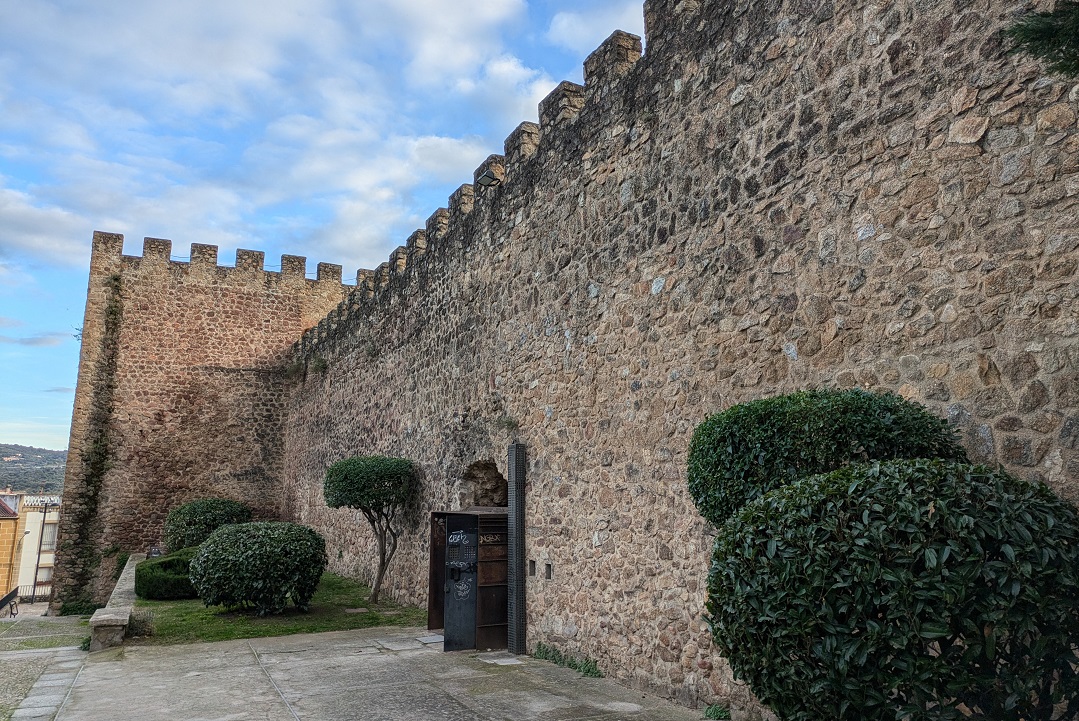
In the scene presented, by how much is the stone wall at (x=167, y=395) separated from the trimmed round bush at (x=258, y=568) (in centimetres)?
901

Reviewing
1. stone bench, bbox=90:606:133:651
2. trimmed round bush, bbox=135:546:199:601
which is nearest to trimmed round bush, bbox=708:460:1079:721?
stone bench, bbox=90:606:133:651

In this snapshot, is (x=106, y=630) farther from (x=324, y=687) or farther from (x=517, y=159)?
(x=517, y=159)

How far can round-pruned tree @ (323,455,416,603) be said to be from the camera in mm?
10828

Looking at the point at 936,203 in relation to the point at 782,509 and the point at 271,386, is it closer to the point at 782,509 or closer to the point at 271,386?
the point at 782,509

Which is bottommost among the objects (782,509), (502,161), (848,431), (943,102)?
(782,509)

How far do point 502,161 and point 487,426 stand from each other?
10.2 feet

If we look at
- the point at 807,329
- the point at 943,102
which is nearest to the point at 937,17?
the point at 943,102

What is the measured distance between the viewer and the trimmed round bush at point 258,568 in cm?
983

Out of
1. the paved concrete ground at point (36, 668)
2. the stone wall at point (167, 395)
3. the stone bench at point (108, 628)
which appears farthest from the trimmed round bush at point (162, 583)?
the stone wall at point (167, 395)

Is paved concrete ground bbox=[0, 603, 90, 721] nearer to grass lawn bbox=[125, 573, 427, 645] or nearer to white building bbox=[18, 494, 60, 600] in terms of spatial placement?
grass lawn bbox=[125, 573, 427, 645]

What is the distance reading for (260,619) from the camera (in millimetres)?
9828

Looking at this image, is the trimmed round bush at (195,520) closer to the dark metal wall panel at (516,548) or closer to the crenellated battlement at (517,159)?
the crenellated battlement at (517,159)

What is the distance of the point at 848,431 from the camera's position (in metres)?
3.71

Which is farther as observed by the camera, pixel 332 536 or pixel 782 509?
pixel 332 536
